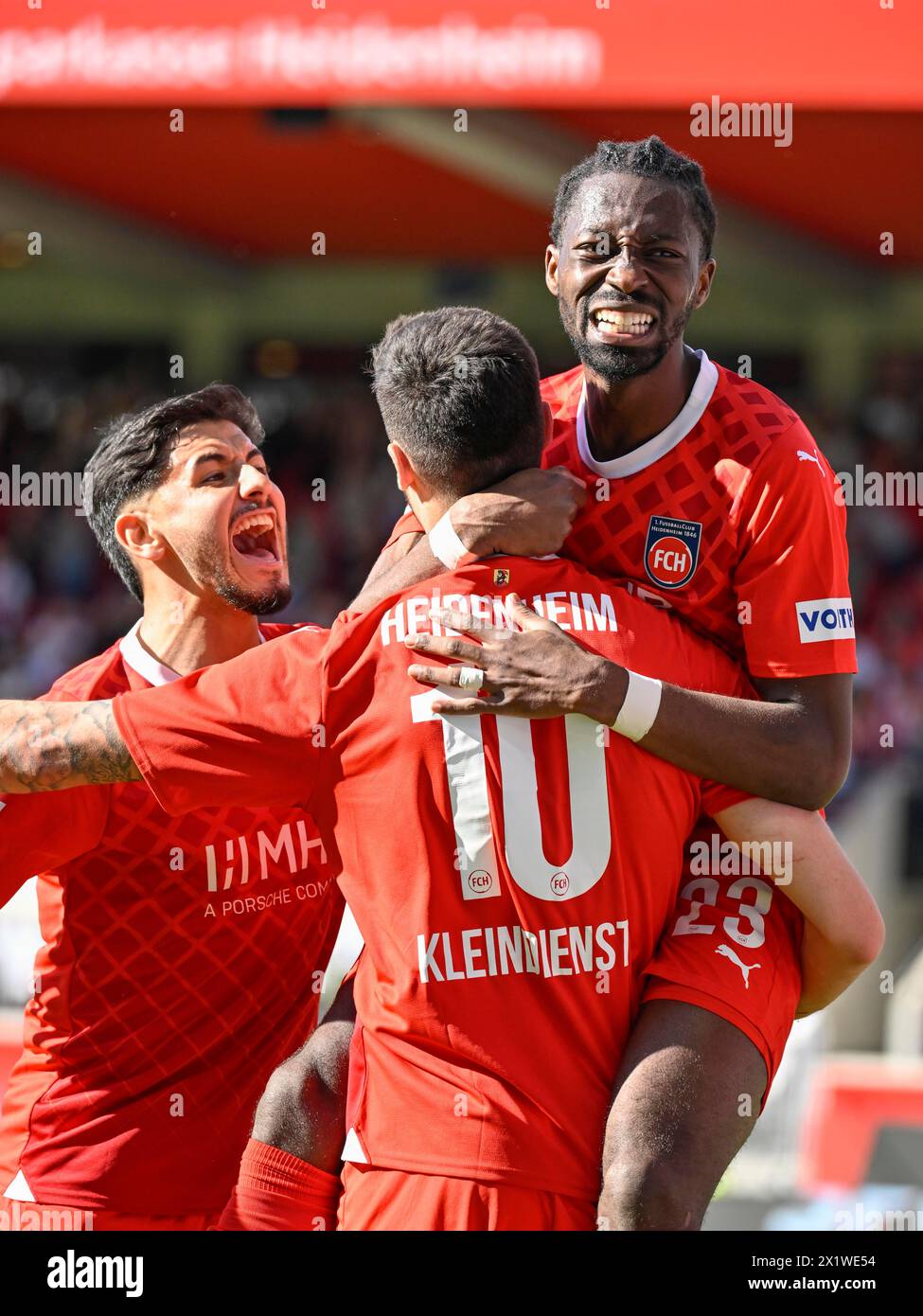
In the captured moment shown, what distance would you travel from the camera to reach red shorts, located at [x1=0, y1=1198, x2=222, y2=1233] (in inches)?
149

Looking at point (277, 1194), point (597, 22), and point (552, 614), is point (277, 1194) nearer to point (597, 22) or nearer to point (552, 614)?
point (552, 614)

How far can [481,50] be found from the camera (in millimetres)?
10602

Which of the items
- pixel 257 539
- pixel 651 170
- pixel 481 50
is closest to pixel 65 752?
pixel 257 539

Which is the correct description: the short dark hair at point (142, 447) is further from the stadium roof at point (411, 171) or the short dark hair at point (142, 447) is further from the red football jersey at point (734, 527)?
the stadium roof at point (411, 171)

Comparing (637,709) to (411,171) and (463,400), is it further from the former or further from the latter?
(411,171)

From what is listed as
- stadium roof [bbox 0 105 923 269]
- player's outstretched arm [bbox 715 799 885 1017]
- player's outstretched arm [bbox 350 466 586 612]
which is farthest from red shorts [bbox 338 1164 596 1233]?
stadium roof [bbox 0 105 923 269]

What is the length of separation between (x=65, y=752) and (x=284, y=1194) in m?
0.97

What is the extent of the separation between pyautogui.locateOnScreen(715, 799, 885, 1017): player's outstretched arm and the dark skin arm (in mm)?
46

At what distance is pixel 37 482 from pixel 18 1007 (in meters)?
9.00

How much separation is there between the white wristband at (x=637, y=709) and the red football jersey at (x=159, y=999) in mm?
1095

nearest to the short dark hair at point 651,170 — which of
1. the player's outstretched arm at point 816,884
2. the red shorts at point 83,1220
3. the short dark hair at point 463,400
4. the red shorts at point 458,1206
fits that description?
the short dark hair at point 463,400

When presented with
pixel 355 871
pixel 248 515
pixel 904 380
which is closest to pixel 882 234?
pixel 904 380

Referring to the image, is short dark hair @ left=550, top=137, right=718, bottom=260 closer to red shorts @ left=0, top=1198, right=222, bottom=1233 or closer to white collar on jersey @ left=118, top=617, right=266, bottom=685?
white collar on jersey @ left=118, top=617, right=266, bottom=685

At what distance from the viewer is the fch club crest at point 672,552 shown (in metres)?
3.45
